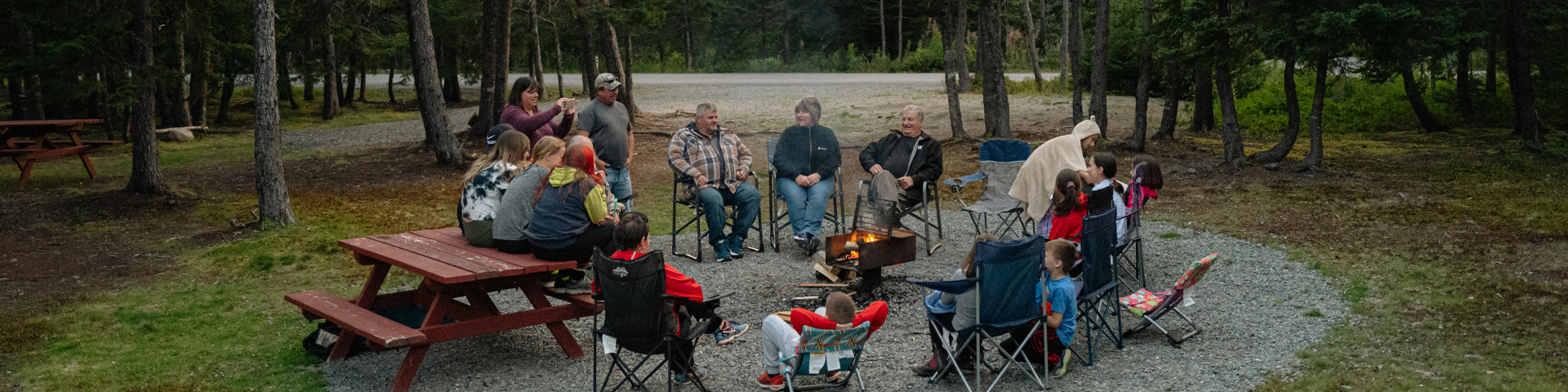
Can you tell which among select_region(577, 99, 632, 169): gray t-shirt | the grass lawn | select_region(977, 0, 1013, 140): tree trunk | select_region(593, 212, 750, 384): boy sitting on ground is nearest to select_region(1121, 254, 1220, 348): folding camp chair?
the grass lawn

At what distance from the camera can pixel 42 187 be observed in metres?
11.3

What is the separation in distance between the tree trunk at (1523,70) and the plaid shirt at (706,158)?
33.2ft

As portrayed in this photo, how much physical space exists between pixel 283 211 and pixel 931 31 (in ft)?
98.5

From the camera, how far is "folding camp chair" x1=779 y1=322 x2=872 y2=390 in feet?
12.9

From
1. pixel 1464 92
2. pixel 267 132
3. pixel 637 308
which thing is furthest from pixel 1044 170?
pixel 1464 92

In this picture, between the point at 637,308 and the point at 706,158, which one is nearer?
the point at 637,308

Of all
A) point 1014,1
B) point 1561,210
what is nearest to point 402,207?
point 1561,210

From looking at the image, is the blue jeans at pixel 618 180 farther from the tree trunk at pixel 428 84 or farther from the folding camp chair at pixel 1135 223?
the tree trunk at pixel 428 84

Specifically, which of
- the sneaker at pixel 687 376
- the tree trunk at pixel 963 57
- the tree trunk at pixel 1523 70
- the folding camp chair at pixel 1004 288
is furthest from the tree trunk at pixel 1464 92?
the sneaker at pixel 687 376

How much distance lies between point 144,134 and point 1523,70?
51.3 feet

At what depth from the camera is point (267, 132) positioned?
8688 mm

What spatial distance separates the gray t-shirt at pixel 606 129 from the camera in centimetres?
700

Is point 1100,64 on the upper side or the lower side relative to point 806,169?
upper

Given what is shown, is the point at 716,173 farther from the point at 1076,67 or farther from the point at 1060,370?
the point at 1076,67
